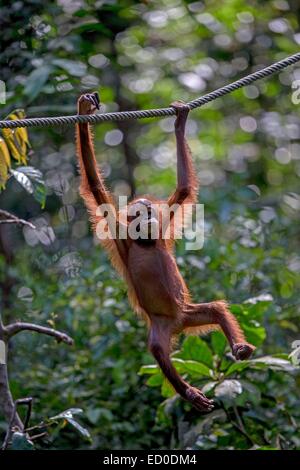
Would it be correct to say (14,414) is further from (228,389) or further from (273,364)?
(273,364)

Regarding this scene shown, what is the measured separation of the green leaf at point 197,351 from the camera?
5.25 m

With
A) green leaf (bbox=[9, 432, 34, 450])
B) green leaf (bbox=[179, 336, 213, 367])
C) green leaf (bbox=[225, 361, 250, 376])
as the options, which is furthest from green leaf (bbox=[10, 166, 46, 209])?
green leaf (bbox=[225, 361, 250, 376])

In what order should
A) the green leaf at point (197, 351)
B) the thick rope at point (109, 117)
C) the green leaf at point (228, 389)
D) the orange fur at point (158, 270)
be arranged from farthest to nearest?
the green leaf at point (197, 351) < the green leaf at point (228, 389) < the orange fur at point (158, 270) < the thick rope at point (109, 117)

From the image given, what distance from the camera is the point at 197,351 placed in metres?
5.25

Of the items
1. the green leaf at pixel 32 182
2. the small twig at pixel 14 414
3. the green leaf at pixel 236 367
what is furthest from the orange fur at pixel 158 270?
the small twig at pixel 14 414

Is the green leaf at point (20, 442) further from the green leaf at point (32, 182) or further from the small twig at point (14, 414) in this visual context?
the green leaf at point (32, 182)

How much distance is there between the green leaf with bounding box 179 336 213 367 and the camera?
5.25m

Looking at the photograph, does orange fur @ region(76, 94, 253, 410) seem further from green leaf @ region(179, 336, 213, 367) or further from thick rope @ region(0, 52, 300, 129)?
green leaf @ region(179, 336, 213, 367)

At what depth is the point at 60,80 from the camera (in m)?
6.17

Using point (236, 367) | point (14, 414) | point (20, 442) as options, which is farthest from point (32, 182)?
point (236, 367)

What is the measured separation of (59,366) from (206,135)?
458 cm

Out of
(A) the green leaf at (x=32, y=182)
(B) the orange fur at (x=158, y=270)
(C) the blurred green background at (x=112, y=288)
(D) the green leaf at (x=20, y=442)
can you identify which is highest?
(A) the green leaf at (x=32, y=182)
